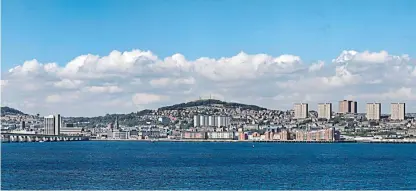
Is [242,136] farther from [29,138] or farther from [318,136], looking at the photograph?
[29,138]

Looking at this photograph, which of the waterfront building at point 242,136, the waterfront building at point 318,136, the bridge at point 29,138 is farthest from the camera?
the waterfront building at point 242,136

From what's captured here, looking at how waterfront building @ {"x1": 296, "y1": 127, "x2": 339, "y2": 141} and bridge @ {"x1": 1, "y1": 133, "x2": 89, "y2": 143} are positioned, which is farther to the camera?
waterfront building @ {"x1": 296, "y1": 127, "x2": 339, "y2": 141}

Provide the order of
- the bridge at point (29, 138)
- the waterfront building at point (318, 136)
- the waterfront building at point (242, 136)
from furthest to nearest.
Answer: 1. the waterfront building at point (242, 136)
2. the waterfront building at point (318, 136)
3. the bridge at point (29, 138)

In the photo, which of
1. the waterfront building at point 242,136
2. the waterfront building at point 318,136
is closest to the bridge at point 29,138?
the waterfront building at point 242,136

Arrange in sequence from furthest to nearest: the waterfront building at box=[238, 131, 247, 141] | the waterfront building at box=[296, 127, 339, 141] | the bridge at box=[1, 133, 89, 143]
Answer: the waterfront building at box=[238, 131, 247, 141] < the waterfront building at box=[296, 127, 339, 141] < the bridge at box=[1, 133, 89, 143]

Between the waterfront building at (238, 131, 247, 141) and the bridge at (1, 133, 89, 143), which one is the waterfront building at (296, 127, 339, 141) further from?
the bridge at (1, 133, 89, 143)

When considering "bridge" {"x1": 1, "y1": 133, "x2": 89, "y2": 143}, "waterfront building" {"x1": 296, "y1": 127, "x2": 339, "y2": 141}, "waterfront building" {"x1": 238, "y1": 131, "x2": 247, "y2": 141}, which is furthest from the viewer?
"waterfront building" {"x1": 238, "y1": 131, "x2": 247, "y2": 141}

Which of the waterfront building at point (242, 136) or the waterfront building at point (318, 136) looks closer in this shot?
the waterfront building at point (318, 136)

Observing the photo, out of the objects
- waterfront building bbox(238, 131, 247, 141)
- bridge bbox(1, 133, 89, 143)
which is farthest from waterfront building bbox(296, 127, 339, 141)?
bridge bbox(1, 133, 89, 143)

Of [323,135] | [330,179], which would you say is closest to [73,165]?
[330,179]

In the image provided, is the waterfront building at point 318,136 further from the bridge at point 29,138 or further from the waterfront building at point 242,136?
the bridge at point 29,138

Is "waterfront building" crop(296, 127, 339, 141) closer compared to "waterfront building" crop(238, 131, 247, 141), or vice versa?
"waterfront building" crop(296, 127, 339, 141)

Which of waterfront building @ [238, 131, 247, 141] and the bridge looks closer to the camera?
the bridge

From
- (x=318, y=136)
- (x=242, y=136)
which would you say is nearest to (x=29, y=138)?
(x=242, y=136)
